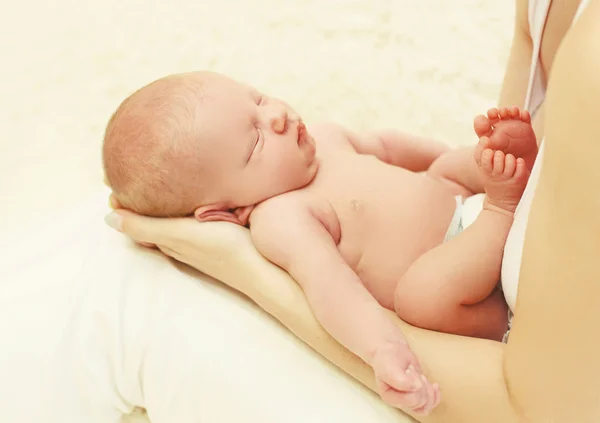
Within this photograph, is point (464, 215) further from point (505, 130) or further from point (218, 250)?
point (218, 250)

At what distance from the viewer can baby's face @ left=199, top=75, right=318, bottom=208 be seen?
0.83 metres

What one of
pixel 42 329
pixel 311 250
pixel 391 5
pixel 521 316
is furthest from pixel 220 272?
pixel 391 5

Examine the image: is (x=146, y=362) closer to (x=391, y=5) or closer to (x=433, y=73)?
(x=433, y=73)

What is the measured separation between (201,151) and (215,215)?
0.29ft

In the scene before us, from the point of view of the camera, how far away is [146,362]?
2.74 feet

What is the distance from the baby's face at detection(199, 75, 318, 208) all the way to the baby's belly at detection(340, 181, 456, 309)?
0.35 feet

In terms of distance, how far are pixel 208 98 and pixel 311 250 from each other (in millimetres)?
251

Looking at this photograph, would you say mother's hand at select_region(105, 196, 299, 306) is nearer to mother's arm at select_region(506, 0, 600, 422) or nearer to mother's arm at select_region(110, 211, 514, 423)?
mother's arm at select_region(110, 211, 514, 423)

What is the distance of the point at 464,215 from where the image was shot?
0.89 m

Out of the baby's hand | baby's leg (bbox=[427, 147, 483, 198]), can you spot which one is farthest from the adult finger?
baby's leg (bbox=[427, 147, 483, 198])

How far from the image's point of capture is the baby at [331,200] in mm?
742

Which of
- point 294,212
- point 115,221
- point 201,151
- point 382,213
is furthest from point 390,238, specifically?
point 115,221

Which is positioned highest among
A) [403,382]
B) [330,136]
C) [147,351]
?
[330,136]

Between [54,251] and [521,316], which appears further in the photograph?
[54,251]
